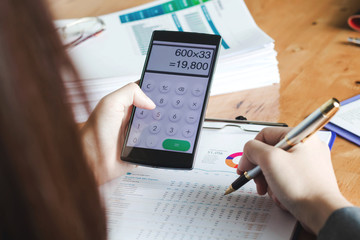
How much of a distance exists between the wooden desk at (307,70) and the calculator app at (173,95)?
13 centimetres

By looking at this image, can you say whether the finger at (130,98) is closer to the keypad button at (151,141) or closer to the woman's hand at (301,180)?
the keypad button at (151,141)

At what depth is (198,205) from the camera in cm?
63

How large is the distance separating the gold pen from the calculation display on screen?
206 millimetres

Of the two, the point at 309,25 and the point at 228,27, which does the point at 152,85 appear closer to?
the point at 228,27

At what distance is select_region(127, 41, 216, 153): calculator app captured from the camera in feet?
2.40

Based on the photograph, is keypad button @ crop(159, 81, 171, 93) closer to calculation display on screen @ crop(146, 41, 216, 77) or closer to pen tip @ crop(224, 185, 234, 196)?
calculation display on screen @ crop(146, 41, 216, 77)

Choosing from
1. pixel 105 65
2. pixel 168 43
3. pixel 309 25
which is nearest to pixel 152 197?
pixel 168 43

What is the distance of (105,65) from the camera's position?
38.7 inches

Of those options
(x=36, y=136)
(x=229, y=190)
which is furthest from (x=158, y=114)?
(x=36, y=136)

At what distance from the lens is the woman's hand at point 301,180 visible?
53 centimetres

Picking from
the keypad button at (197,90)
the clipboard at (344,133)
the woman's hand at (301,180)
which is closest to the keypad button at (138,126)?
the keypad button at (197,90)

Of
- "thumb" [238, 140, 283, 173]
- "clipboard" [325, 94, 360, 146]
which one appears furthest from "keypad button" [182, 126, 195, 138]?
"clipboard" [325, 94, 360, 146]

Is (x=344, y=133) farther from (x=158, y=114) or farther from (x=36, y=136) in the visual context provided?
(x=36, y=136)

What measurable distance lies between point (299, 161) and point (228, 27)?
1.74 feet
